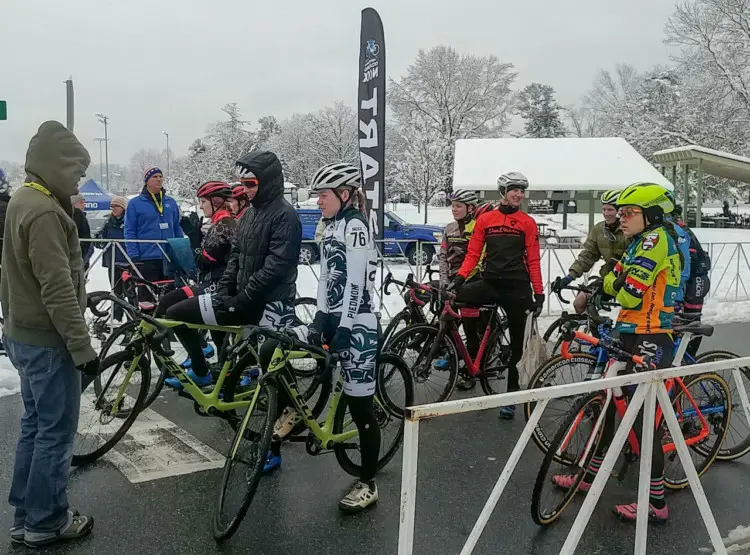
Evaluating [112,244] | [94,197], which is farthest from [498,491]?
[94,197]

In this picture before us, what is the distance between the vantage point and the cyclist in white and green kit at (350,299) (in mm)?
3568

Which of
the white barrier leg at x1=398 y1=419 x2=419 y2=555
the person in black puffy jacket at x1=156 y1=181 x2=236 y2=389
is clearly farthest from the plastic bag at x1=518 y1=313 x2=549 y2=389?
the white barrier leg at x1=398 y1=419 x2=419 y2=555

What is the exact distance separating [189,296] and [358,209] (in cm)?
163

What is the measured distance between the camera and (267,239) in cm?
418

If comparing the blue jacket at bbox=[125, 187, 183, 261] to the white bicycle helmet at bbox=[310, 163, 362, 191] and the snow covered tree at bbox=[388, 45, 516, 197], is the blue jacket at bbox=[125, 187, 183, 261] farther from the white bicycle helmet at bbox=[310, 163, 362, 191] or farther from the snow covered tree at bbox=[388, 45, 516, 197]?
the snow covered tree at bbox=[388, 45, 516, 197]

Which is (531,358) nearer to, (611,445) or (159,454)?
(611,445)

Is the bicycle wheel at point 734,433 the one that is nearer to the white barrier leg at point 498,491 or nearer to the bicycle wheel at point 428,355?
the bicycle wheel at point 428,355

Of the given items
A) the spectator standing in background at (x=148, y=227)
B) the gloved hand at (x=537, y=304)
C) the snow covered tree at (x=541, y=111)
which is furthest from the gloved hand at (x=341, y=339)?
the snow covered tree at (x=541, y=111)

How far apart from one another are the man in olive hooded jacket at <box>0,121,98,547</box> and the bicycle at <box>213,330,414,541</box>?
790 millimetres

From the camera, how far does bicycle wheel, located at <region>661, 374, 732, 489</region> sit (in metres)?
4.14

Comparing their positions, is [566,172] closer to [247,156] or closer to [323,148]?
[247,156]

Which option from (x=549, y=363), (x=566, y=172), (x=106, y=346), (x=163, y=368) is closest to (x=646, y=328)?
(x=549, y=363)

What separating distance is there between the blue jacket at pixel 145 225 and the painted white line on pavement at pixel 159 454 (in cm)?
302

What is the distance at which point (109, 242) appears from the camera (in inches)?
302
